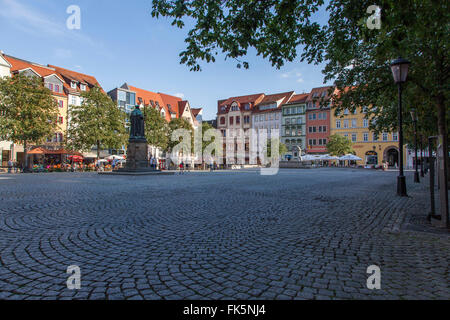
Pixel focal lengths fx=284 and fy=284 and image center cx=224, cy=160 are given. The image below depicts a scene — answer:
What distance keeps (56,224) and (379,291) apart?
553 centimetres

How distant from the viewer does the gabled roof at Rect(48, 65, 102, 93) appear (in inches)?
1902

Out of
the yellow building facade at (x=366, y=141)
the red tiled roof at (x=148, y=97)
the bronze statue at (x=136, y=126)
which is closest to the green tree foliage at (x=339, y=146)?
the yellow building facade at (x=366, y=141)

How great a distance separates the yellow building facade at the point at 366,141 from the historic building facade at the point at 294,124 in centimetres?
733

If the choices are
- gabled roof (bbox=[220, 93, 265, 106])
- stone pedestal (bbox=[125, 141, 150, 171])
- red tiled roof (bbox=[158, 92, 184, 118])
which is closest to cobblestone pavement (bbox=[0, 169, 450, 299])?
stone pedestal (bbox=[125, 141, 150, 171])

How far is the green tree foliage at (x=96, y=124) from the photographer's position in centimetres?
3563

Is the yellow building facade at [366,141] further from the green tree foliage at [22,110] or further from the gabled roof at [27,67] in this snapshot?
the gabled roof at [27,67]

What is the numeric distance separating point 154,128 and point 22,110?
59.8ft

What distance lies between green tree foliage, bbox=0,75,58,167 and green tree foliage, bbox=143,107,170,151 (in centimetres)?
1479

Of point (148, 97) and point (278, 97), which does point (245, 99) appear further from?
point (148, 97)

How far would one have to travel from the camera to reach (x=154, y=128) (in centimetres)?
4550
